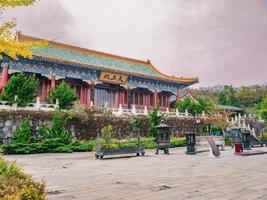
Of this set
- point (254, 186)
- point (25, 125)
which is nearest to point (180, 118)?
point (25, 125)

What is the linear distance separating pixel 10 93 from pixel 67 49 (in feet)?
34.9

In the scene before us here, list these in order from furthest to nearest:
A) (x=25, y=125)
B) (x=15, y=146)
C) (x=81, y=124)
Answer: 1. (x=81, y=124)
2. (x=25, y=125)
3. (x=15, y=146)

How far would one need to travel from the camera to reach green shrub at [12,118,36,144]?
50.0ft

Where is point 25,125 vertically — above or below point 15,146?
above

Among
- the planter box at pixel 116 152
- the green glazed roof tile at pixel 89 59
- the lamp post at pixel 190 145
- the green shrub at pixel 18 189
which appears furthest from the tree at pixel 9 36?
the green glazed roof tile at pixel 89 59

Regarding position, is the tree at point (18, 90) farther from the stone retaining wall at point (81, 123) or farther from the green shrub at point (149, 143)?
the green shrub at point (149, 143)

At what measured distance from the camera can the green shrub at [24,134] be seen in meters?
15.2

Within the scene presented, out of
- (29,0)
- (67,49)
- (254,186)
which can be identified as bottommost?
(254,186)

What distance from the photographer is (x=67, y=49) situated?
2589 centimetres

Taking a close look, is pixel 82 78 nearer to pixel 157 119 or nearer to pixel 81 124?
pixel 81 124

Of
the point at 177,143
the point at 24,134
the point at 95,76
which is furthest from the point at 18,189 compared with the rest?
the point at 95,76

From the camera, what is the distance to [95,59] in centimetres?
2703

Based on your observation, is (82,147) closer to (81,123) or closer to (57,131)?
(57,131)

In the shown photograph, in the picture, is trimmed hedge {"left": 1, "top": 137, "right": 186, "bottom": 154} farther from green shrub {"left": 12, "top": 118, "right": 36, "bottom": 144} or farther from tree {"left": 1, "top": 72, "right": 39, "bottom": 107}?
tree {"left": 1, "top": 72, "right": 39, "bottom": 107}
